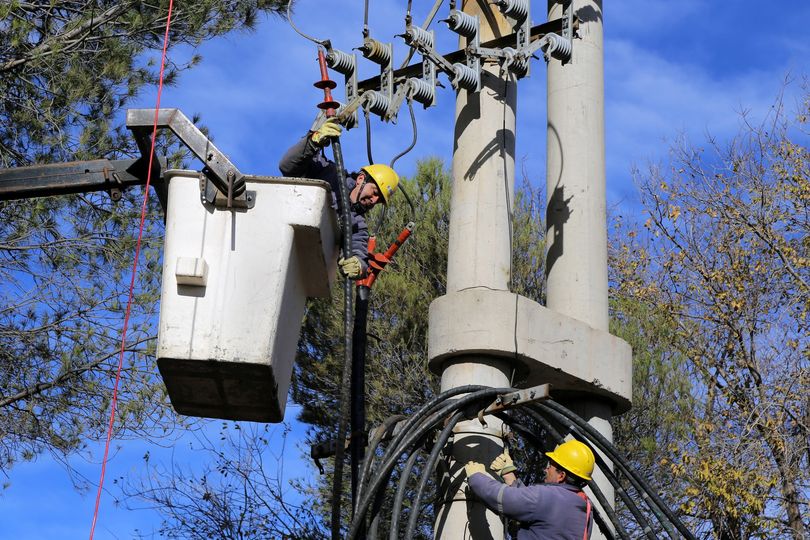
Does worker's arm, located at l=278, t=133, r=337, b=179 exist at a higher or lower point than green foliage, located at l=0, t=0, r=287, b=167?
lower

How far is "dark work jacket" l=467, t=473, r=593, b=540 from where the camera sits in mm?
5680

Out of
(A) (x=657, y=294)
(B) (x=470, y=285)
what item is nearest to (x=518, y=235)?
(A) (x=657, y=294)

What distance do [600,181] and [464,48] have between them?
1306mm

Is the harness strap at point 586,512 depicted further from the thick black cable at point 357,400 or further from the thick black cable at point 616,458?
the thick black cable at point 357,400

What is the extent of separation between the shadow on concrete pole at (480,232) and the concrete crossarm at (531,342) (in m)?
0.11

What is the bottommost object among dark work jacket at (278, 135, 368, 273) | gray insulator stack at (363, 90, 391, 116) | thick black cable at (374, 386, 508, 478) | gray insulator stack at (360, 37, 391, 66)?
thick black cable at (374, 386, 508, 478)

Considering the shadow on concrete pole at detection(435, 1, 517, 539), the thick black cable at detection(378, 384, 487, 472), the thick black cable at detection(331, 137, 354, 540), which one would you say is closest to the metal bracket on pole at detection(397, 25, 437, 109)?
the shadow on concrete pole at detection(435, 1, 517, 539)

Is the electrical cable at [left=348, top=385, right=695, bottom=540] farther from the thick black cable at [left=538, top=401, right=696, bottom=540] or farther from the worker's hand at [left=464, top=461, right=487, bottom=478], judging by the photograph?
the worker's hand at [left=464, top=461, right=487, bottom=478]

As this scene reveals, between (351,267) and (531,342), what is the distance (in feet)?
4.92

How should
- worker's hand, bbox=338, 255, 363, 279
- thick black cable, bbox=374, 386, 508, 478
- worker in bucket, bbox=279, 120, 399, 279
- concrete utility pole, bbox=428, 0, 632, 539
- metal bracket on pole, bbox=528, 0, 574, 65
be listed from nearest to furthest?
1. worker's hand, bbox=338, 255, 363, 279
2. worker in bucket, bbox=279, 120, 399, 279
3. thick black cable, bbox=374, 386, 508, 478
4. concrete utility pole, bbox=428, 0, 632, 539
5. metal bracket on pole, bbox=528, 0, 574, 65

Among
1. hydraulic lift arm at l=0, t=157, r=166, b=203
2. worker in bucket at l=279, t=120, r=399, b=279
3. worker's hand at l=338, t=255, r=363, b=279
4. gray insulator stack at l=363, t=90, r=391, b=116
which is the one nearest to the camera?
hydraulic lift arm at l=0, t=157, r=166, b=203

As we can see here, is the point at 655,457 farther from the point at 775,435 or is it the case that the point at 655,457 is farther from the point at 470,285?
the point at 470,285

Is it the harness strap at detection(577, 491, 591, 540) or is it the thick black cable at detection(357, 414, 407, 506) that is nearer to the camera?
the harness strap at detection(577, 491, 591, 540)

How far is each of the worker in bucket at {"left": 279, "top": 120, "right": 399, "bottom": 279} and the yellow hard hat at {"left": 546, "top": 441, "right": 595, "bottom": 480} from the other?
4.46ft
